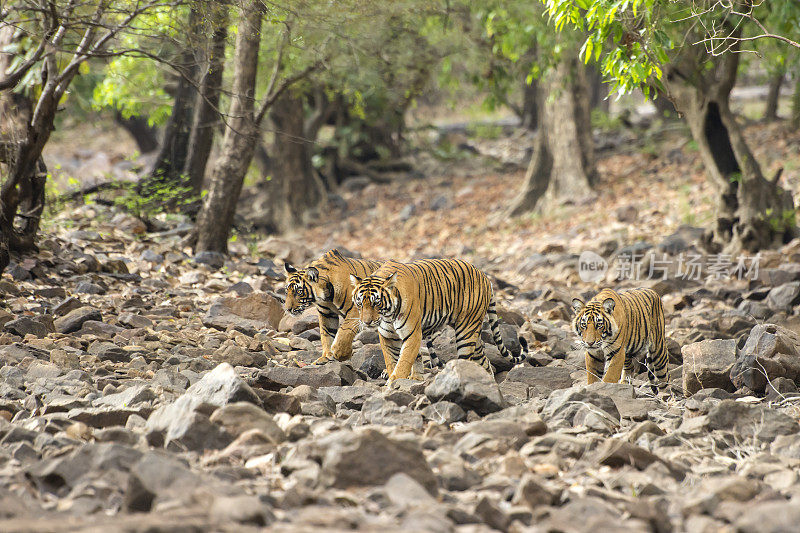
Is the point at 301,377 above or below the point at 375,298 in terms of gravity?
below

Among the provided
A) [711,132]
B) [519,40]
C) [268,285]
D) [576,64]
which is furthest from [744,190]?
[268,285]

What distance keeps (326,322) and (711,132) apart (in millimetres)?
8013

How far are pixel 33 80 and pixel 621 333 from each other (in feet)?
22.3

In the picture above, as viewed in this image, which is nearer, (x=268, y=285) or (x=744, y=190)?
(x=268, y=285)

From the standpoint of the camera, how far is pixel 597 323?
6.70 meters

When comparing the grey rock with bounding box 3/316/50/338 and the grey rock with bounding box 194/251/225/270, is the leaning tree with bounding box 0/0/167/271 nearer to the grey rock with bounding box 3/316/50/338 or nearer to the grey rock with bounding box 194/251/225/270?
the grey rock with bounding box 3/316/50/338

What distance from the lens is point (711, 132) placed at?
13039mm

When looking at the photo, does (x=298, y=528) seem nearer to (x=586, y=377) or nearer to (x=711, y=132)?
(x=586, y=377)

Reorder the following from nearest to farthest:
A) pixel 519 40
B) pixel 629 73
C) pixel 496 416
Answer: pixel 496 416, pixel 629 73, pixel 519 40

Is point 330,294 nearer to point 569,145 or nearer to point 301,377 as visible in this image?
point 301,377

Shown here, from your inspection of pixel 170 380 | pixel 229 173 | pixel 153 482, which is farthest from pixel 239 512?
pixel 229 173

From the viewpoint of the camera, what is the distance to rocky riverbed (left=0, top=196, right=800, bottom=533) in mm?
3719

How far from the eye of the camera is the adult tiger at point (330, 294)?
7258 mm

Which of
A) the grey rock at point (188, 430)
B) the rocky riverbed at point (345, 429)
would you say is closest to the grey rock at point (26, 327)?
the rocky riverbed at point (345, 429)
